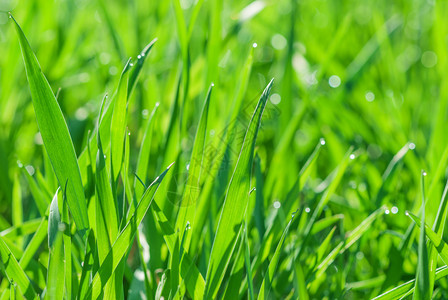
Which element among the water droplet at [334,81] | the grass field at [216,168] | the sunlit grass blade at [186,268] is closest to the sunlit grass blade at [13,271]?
the grass field at [216,168]

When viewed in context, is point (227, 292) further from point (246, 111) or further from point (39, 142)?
point (39, 142)

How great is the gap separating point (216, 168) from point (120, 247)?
0.22 meters

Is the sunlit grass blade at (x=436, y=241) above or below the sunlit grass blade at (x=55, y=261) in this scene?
below

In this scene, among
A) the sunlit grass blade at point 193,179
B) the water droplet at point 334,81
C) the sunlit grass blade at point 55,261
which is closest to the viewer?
the sunlit grass blade at point 55,261

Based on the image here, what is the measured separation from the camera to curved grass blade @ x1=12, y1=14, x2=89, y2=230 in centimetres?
57

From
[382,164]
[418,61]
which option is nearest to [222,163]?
[382,164]

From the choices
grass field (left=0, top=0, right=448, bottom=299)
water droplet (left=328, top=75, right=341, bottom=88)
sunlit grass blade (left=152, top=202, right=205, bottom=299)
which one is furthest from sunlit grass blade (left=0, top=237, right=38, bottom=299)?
water droplet (left=328, top=75, right=341, bottom=88)

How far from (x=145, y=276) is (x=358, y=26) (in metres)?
1.17

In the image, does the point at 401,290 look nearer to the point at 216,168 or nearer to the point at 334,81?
the point at 216,168

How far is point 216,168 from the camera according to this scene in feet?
2.39

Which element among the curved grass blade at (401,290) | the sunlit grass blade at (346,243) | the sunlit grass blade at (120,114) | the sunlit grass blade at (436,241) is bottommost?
the curved grass blade at (401,290)

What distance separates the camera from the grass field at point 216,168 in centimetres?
57

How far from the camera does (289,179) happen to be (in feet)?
2.90

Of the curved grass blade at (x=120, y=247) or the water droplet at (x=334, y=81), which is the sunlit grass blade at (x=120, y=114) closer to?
the curved grass blade at (x=120, y=247)
